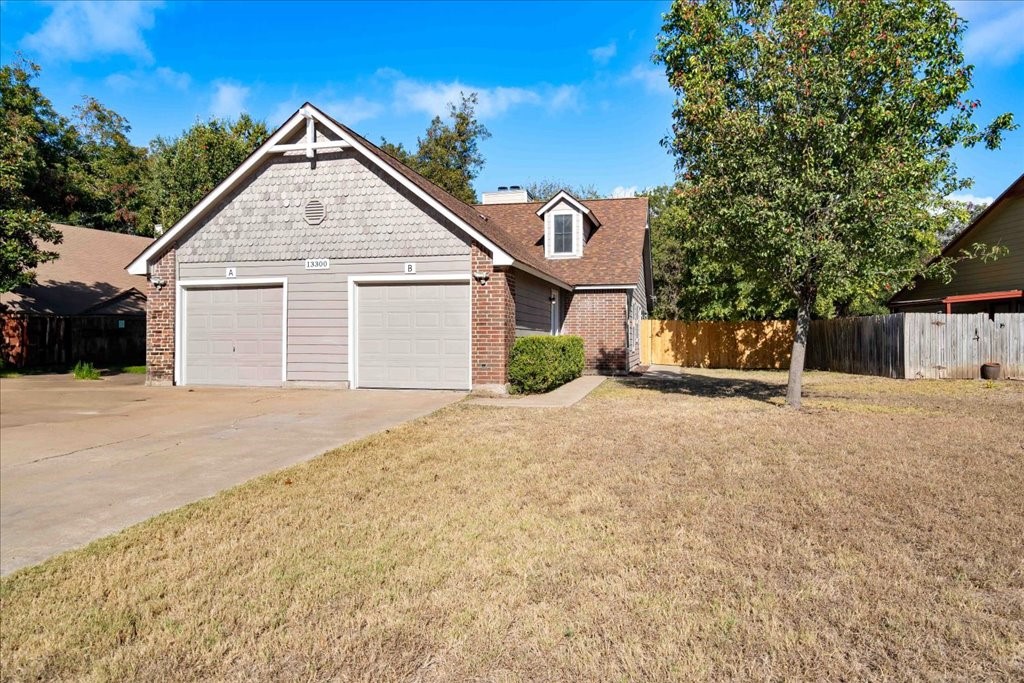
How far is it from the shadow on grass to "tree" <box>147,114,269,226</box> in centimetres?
2392

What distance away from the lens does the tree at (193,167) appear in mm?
32188

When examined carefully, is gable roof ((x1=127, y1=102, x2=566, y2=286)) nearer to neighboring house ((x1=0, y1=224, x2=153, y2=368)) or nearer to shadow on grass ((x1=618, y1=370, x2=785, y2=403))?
shadow on grass ((x1=618, y1=370, x2=785, y2=403))

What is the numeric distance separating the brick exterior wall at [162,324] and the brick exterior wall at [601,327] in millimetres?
10826

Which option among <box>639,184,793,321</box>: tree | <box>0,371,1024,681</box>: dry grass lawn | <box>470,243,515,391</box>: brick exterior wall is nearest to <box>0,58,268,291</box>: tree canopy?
<box>470,243,515,391</box>: brick exterior wall

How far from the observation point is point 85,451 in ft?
25.2

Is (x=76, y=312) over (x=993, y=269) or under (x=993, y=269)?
under

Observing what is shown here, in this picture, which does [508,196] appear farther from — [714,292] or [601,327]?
[714,292]

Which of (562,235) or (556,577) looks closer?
(556,577)

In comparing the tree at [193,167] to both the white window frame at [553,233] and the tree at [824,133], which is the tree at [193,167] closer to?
the white window frame at [553,233]

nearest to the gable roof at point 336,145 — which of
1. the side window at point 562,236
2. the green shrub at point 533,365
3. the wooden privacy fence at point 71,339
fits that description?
the green shrub at point 533,365

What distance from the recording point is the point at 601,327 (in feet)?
65.3

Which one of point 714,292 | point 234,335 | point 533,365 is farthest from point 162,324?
Answer: point 714,292

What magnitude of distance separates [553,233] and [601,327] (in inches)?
140

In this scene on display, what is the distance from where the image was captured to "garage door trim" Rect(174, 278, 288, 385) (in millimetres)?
14797
